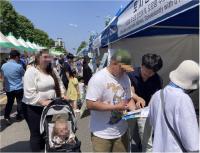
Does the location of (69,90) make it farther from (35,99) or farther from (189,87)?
(189,87)

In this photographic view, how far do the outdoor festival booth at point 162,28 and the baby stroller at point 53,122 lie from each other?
1600mm

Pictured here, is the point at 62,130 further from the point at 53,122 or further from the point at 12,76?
the point at 12,76

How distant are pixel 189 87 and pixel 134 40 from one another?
7779 millimetres

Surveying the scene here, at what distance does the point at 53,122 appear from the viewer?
19.1 ft

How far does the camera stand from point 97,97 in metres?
4.28

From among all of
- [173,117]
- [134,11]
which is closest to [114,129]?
[173,117]

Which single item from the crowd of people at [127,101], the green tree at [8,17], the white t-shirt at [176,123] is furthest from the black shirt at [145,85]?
the green tree at [8,17]

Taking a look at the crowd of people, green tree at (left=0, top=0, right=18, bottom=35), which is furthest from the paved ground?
green tree at (left=0, top=0, right=18, bottom=35)

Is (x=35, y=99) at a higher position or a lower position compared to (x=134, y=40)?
lower

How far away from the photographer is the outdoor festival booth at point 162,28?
465cm

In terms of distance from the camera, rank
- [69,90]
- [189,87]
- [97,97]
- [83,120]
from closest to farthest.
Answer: [189,87]
[97,97]
[83,120]
[69,90]

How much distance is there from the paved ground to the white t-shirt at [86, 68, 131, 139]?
293 centimetres

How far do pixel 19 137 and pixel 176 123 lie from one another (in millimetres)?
5877

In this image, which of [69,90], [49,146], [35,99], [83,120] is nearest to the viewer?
[49,146]
